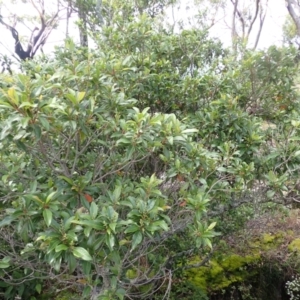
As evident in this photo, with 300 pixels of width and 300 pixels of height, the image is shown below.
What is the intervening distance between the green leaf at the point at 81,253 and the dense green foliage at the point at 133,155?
0.02 meters

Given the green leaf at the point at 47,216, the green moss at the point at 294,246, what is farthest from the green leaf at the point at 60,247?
the green moss at the point at 294,246

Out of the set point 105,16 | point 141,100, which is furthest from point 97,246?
point 105,16

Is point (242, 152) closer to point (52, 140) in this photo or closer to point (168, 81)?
point (168, 81)

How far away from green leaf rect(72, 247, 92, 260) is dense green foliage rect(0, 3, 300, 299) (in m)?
0.02


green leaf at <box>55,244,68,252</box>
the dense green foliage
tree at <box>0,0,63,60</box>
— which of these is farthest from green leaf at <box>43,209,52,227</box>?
tree at <box>0,0,63,60</box>

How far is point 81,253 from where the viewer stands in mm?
1777

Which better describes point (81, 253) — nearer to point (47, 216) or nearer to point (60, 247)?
point (60, 247)

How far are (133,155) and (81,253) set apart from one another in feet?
2.38

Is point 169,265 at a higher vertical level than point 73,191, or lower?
lower

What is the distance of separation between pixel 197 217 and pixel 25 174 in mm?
1143

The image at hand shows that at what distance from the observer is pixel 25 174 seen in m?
2.35

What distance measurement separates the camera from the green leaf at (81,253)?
5.78ft

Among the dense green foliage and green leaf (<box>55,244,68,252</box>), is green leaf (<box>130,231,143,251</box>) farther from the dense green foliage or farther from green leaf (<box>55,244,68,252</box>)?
green leaf (<box>55,244,68,252</box>)

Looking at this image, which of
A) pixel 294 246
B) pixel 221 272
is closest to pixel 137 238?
pixel 221 272
